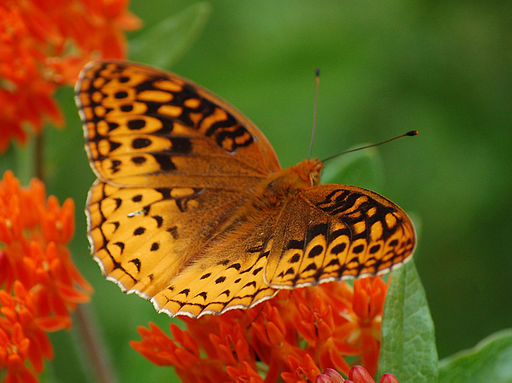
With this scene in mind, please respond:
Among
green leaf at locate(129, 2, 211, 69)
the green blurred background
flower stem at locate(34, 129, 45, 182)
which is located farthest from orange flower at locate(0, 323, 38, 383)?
green leaf at locate(129, 2, 211, 69)

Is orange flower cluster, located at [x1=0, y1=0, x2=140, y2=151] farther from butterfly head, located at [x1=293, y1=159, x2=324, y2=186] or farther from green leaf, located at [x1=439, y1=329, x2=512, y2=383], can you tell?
green leaf, located at [x1=439, y1=329, x2=512, y2=383]

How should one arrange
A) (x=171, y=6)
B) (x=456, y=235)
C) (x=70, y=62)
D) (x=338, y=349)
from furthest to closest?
(x=171, y=6) < (x=456, y=235) < (x=70, y=62) < (x=338, y=349)

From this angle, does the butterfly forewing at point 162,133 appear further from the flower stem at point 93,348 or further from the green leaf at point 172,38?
the flower stem at point 93,348

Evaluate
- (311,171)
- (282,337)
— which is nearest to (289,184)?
(311,171)

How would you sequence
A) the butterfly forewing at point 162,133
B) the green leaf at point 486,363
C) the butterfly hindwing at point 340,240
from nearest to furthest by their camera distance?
the butterfly hindwing at point 340,240 < the green leaf at point 486,363 < the butterfly forewing at point 162,133

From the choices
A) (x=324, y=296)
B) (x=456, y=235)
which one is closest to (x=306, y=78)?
(x=456, y=235)

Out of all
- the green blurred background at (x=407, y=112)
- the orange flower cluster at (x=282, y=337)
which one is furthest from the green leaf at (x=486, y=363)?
the green blurred background at (x=407, y=112)

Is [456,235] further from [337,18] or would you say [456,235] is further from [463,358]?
[463,358]
